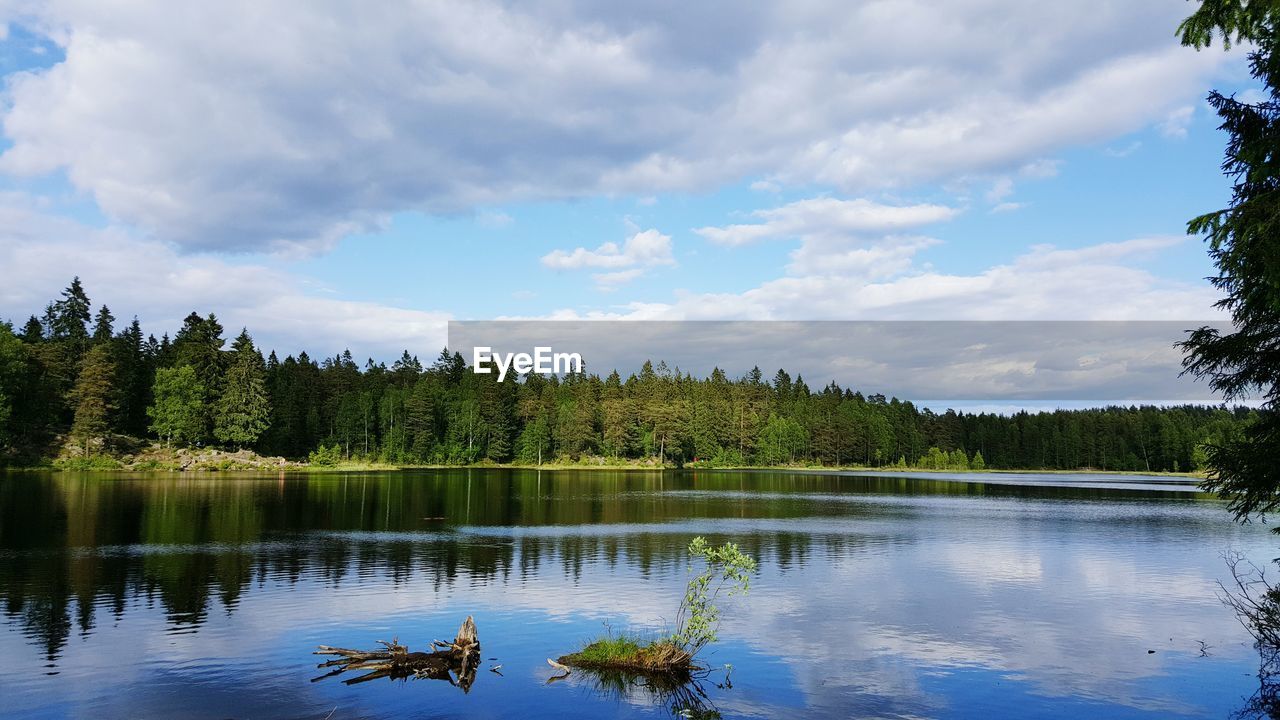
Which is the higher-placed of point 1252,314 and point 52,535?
point 1252,314

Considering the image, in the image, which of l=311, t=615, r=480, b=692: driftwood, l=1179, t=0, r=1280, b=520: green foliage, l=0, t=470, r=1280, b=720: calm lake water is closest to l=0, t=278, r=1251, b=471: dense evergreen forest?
l=0, t=470, r=1280, b=720: calm lake water

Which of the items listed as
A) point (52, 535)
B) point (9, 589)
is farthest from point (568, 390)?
point (9, 589)

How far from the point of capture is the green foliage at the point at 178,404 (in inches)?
4870

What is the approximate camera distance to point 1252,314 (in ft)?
66.2

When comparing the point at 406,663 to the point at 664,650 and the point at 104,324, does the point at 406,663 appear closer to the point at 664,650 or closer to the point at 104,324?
the point at 664,650

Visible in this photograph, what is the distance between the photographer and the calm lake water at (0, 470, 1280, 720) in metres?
19.6

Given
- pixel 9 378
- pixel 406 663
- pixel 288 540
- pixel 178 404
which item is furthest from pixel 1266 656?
pixel 9 378

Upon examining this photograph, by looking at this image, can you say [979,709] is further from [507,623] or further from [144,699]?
[144,699]

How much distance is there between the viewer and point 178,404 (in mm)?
123562

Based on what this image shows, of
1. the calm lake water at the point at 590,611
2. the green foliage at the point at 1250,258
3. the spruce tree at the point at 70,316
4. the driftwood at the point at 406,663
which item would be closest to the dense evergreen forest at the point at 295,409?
the spruce tree at the point at 70,316

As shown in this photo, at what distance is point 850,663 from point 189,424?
128 m

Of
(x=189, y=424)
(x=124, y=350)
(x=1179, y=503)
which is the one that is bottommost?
(x=1179, y=503)

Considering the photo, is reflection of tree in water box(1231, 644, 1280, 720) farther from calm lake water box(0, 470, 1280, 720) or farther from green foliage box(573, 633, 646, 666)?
green foliage box(573, 633, 646, 666)

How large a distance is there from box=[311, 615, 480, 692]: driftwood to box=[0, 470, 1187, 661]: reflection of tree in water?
8.65 m
